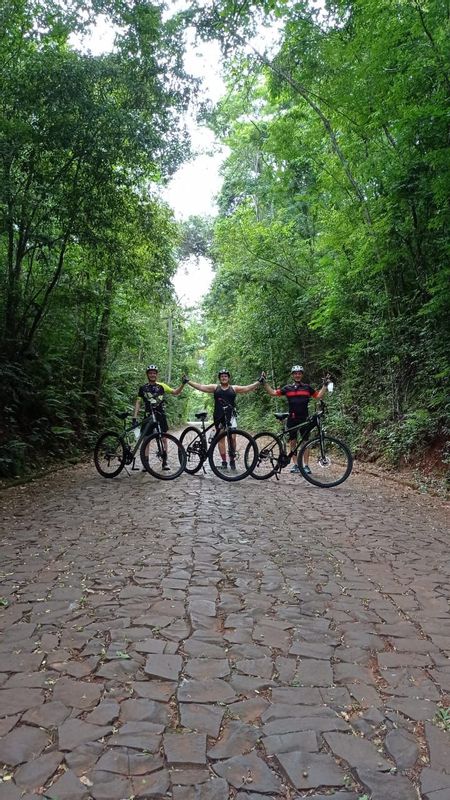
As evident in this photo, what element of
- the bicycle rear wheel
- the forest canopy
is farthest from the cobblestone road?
the forest canopy

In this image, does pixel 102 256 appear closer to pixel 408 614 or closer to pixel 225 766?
pixel 408 614

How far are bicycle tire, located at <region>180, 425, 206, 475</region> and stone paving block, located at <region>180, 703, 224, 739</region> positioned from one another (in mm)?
7119

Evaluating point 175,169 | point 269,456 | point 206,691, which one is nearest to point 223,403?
point 269,456

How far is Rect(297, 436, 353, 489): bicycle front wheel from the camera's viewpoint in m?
8.75

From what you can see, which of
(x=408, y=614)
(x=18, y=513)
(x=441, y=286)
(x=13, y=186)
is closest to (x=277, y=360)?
(x=441, y=286)

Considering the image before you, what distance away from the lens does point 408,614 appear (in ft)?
11.6

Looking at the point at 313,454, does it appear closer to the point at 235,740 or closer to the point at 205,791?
the point at 235,740

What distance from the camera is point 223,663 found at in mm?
2814

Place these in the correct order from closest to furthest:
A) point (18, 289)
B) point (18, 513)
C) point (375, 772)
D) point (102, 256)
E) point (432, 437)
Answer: point (375, 772) < point (18, 513) < point (432, 437) < point (18, 289) < point (102, 256)

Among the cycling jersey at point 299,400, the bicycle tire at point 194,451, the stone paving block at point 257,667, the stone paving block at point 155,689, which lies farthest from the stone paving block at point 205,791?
the cycling jersey at point 299,400

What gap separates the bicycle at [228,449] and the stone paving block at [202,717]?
21.5ft

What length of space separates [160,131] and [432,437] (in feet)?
25.4

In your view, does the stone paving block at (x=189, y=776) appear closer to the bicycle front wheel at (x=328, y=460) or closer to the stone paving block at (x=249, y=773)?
the stone paving block at (x=249, y=773)

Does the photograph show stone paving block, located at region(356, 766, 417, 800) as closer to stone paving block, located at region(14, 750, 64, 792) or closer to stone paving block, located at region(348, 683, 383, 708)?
stone paving block, located at region(348, 683, 383, 708)
